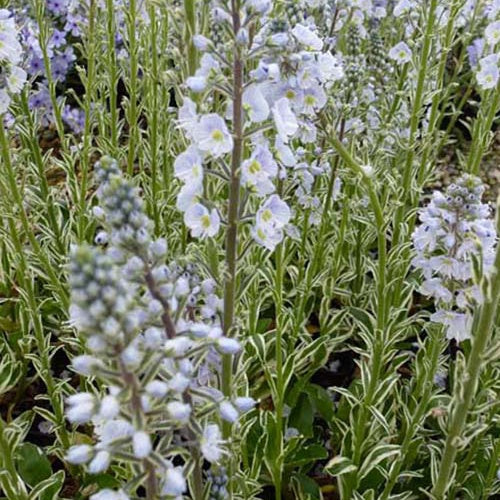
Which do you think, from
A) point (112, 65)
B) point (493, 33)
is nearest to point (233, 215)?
point (112, 65)

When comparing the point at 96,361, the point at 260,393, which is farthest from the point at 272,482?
the point at 96,361

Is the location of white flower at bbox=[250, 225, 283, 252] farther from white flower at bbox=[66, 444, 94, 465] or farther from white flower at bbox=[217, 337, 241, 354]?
white flower at bbox=[66, 444, 94, 465]

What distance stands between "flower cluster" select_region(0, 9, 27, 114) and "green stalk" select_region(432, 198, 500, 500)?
6.82 feet

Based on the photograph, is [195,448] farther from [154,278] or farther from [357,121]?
[357,121]

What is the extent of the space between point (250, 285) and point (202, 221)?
53.8 inches

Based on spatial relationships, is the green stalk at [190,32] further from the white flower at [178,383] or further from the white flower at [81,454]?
the white flower at [81,454]

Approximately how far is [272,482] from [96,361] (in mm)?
2425

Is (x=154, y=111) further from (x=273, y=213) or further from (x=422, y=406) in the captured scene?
(x=422, y=406)

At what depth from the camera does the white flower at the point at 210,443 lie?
1.87m

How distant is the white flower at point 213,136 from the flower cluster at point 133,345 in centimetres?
34

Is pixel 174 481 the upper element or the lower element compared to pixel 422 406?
upper

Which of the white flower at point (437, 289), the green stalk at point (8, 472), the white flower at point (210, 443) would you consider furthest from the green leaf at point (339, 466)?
the white flower at point (210, 443)

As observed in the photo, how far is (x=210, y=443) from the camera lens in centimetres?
189

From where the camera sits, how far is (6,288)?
4.70m
